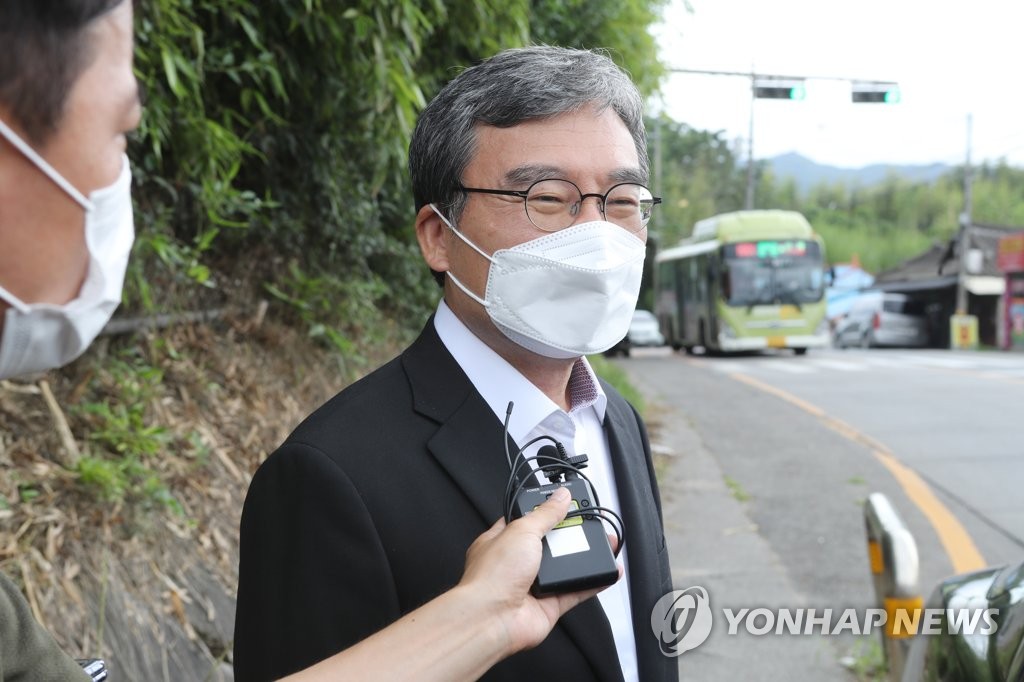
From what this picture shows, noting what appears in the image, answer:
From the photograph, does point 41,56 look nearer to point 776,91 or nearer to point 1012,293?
point 776,91

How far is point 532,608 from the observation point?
4.43 feet

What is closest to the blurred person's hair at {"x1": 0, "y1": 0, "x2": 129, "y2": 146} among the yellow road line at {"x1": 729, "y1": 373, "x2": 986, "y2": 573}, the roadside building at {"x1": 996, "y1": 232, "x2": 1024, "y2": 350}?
the yellow road line at {"x1": 729, "y1": 373, "x2": 986, "y2": 573}

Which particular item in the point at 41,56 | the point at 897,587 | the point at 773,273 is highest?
the point at 41,56

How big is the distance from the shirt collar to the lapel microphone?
282 mm

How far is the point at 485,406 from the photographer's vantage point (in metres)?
1.83

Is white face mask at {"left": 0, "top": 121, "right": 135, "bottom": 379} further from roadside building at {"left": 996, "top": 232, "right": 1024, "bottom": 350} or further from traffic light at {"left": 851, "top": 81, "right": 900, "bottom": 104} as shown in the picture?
roadside building at {"left": 996, "top": 232, "right": 1024, "bottom": 350}

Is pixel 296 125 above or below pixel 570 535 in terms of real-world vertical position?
above

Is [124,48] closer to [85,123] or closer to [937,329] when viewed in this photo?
[85,123]

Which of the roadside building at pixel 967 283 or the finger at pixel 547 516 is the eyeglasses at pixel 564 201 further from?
the roadside building at pixel 967 283

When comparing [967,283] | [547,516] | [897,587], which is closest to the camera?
[547,516]

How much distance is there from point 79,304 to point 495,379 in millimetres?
922

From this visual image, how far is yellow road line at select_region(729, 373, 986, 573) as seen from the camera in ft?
19.8

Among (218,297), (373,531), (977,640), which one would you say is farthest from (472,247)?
(218,297)

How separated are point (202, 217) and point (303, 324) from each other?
1144 millimetres
